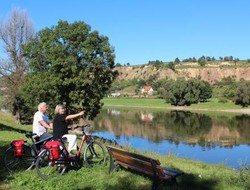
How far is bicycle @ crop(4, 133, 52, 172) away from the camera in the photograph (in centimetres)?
923

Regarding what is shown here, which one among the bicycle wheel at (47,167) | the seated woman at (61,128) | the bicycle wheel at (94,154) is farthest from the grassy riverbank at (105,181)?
the seated woman at (61,128)

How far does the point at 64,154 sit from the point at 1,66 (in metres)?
31.9

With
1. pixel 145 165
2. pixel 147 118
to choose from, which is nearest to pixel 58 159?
pixel 145 165

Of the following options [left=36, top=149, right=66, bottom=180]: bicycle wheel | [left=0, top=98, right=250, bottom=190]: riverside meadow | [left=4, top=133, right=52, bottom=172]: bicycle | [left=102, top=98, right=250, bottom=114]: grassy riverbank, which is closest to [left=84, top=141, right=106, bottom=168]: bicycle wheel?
[left=0, top=98, right=250, bottom=190]: riverside meadow

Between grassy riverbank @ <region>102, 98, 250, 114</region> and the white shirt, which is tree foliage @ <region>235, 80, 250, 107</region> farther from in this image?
the white shirt

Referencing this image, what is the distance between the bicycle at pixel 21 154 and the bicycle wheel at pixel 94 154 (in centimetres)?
112

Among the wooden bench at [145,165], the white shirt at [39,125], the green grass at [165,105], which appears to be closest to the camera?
the wooden bench at [145,165]

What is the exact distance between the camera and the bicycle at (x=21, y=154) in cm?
923

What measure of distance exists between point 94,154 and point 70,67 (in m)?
19.2

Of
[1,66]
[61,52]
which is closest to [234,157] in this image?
[61,52]

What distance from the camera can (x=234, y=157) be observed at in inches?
1102

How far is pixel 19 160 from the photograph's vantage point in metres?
9.47

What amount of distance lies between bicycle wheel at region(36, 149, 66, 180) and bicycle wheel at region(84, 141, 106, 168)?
0.83 metres

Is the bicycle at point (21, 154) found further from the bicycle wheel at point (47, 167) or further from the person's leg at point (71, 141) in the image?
the person's leg at point (71, 141)
